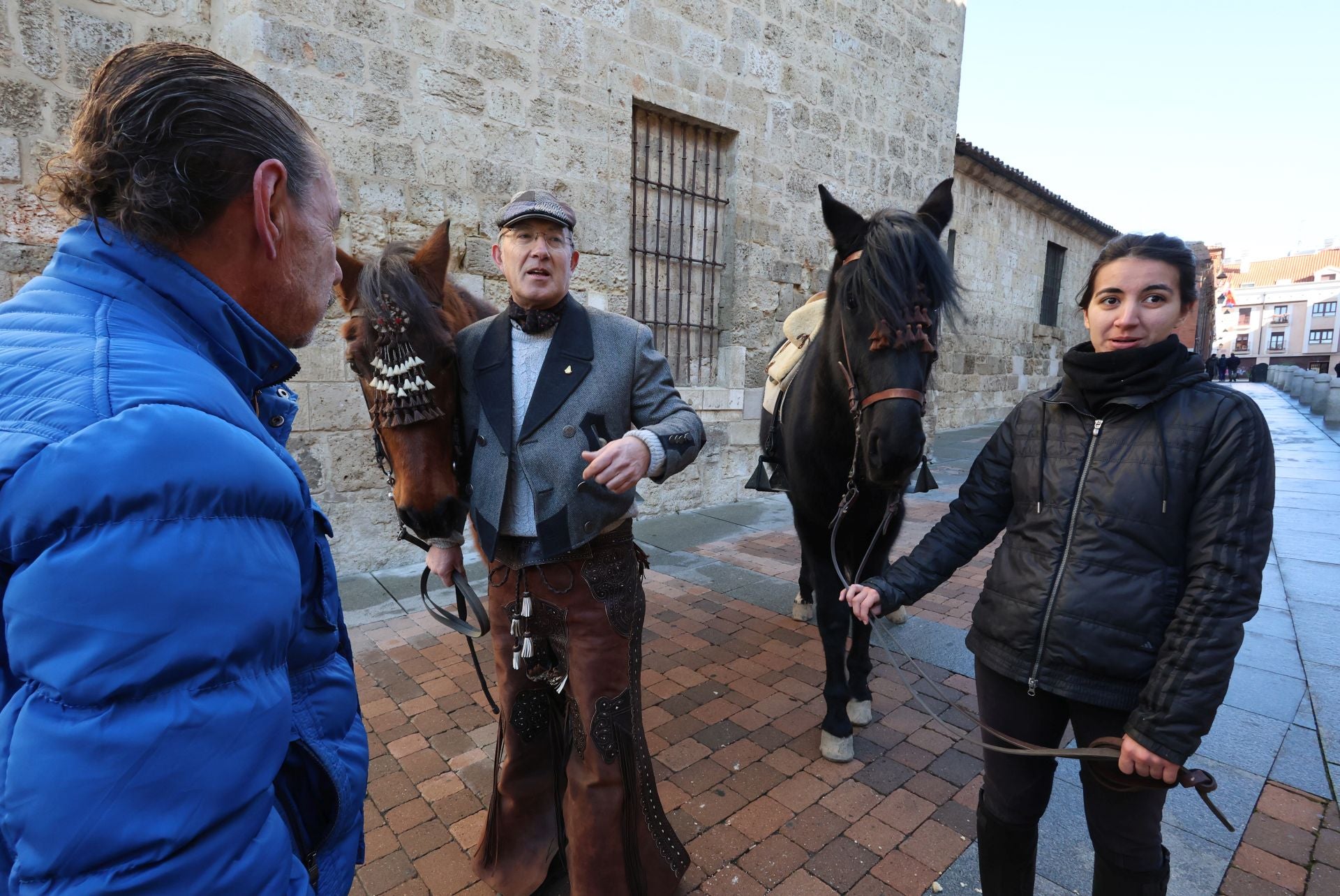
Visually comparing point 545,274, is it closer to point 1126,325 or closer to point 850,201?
point 1126,325

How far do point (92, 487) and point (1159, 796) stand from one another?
215 centimetres

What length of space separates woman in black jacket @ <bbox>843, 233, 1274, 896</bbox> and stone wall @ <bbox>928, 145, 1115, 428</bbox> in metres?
11.8

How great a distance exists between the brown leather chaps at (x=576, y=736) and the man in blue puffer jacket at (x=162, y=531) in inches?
36.9

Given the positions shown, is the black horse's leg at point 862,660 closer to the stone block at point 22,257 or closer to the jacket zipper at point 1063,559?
the jacket zipper at point 1063,559

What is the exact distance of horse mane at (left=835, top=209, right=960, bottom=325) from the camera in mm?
2250

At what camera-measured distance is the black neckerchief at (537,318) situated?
1.98 metres

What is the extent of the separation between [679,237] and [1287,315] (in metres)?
87.2

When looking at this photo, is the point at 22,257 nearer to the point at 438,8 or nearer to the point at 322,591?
→ the point at 438,8

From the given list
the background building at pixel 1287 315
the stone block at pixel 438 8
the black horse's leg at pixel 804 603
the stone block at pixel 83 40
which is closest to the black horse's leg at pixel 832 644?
the black horse's leg at pixel 804 603

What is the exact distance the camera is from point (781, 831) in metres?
2.41

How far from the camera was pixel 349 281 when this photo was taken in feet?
7.48

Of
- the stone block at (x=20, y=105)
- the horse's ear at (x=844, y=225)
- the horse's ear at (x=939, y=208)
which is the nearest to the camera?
the horse's ear at (x=844, y=225)

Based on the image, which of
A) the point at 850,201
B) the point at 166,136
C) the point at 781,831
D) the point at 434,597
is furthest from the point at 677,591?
the point at 850,201

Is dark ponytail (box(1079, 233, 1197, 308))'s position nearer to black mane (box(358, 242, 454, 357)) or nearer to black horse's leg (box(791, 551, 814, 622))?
black mane (box(358, 242, 454, 357))
